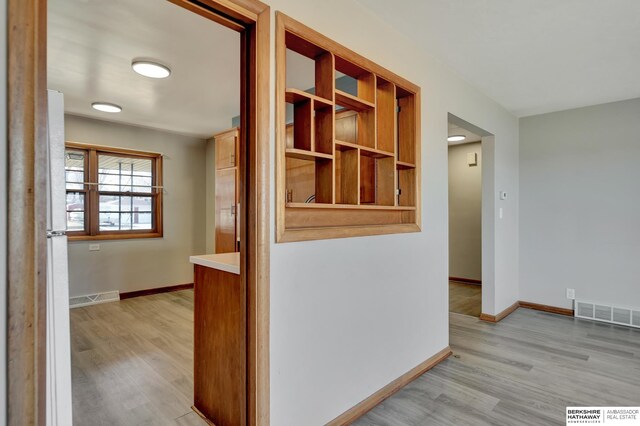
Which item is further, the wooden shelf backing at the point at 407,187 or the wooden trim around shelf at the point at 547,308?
the wooden trim around shelf at the point at 547,308

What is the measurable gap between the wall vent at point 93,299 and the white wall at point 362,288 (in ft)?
13.4

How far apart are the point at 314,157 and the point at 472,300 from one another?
3.97 m

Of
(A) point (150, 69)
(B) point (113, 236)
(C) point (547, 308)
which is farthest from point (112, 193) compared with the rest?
(C) point (547, 308)

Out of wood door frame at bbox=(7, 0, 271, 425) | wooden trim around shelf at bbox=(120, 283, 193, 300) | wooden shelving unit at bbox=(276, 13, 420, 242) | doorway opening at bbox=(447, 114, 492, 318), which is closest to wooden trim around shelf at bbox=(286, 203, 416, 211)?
wooden shelving unit at bbox=(276, 13, 420, 242)

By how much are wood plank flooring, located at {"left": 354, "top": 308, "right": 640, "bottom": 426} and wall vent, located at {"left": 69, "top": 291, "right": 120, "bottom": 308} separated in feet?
13.8

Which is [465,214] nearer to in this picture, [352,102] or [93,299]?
[352,102]

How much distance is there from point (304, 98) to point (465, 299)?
4156mm

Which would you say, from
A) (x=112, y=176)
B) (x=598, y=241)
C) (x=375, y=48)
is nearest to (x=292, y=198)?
(x=375, y=48)

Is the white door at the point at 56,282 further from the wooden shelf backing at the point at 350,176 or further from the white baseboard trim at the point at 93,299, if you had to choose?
the white baseboard trim at the point at 93,299

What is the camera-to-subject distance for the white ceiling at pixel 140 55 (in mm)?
2148

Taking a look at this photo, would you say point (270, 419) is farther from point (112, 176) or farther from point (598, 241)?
point (112, 176)

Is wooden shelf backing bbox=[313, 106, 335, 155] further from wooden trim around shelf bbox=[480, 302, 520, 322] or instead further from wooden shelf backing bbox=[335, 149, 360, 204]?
wooden trim around shelf bbox=[480, 302, 520, 322]

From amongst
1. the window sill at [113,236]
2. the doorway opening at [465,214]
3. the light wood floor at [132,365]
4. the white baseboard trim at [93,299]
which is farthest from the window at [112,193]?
the doorway opening at [465,214]

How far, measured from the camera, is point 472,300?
4746mm
